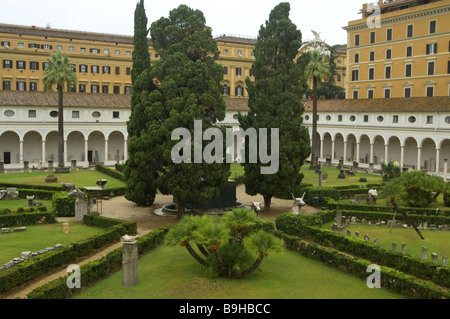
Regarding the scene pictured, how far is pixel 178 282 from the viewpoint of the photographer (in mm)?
17047

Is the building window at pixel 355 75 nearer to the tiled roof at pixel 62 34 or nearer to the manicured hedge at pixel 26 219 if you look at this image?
the tiled roof at pixel 62 34

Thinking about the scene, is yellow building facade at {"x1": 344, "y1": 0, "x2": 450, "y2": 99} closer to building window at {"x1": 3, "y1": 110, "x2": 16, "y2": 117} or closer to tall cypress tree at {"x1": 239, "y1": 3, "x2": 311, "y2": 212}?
tall cypress tree at {"x1": 239, "y1": 3, "x2": 311, "y2": 212}

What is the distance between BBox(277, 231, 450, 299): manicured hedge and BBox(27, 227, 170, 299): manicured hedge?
6875mm

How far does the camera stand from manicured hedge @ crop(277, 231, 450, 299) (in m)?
15.9

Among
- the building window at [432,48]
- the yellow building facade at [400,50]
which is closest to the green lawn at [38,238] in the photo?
the yellow building facade at [400,50]

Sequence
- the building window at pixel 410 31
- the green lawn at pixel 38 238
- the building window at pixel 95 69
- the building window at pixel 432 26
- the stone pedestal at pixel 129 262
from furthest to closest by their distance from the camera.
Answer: the building window at pixel 95 69 < the building window at pixel 410 31 < the building window at pixel 432 26 < the green lawn at pixel 38 238 < the stone pedestal at pixel 129 262

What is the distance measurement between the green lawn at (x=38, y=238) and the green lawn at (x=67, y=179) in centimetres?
1425

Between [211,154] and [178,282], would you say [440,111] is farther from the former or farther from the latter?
[178,282]

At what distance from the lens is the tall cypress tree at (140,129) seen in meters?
27.8

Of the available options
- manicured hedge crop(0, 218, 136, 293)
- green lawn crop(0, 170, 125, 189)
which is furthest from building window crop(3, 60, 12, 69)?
manicured hedge crop(0, 218, 136, 293)

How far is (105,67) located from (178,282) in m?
63.8

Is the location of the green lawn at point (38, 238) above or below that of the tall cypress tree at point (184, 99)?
below
